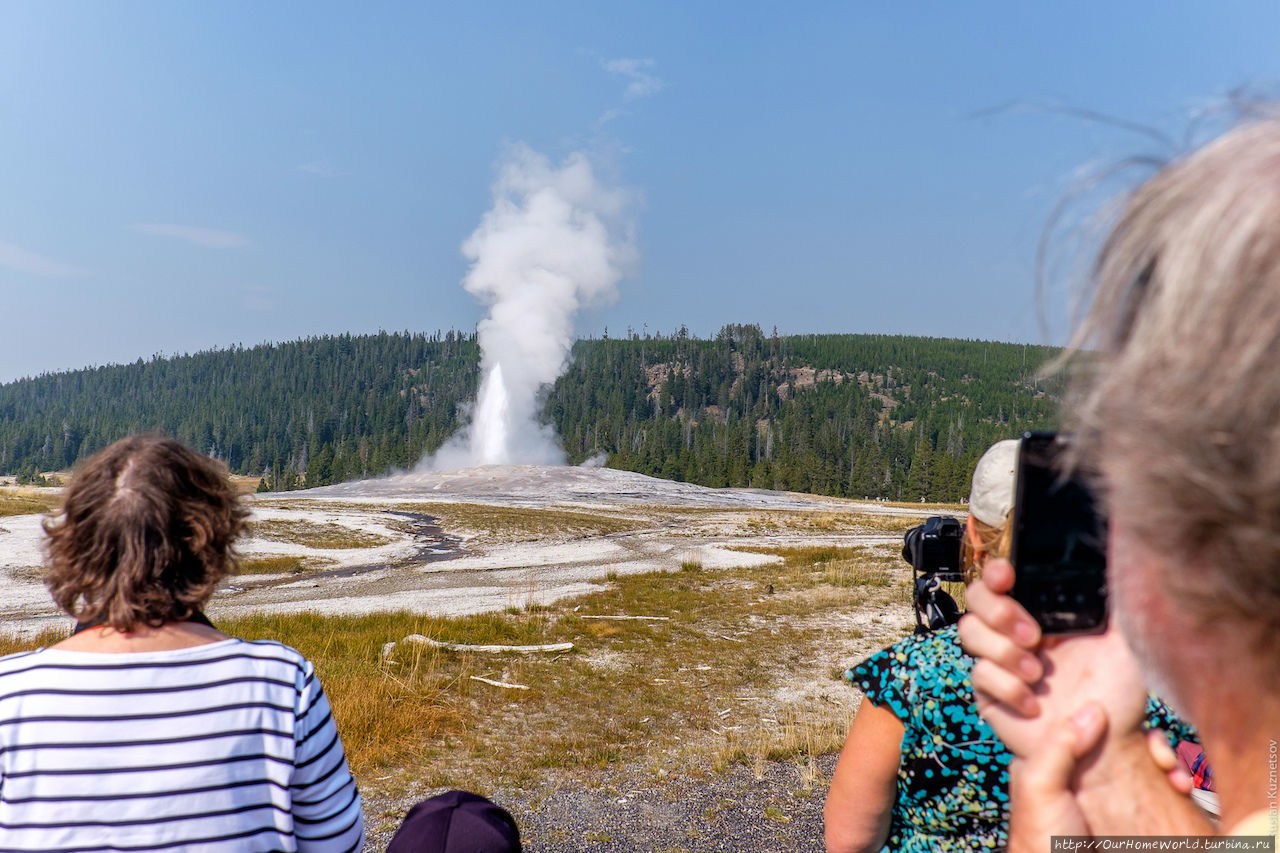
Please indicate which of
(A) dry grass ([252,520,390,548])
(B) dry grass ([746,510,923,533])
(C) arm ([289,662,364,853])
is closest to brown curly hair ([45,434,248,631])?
(C) arm ([289,662,364,853])

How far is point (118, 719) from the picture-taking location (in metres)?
2.04

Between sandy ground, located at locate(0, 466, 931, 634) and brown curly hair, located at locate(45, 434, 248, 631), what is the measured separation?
14cm

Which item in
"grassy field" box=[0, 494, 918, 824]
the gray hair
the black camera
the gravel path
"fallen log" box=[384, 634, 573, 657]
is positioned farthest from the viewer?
"fallen log" box=[384, 634, 573, 657]

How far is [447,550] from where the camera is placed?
3297 cm

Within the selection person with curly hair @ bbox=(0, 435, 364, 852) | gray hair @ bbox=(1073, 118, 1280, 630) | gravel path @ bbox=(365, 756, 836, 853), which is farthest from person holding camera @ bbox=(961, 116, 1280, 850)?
gravel path @ bbox=(365, 756, 836, 853)

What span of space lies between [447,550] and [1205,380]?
33749 mm

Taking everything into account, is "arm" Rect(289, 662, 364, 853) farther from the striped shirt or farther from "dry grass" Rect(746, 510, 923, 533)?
"dry grass" Rect(746, 510, 923, 533)

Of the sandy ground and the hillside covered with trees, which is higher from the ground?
the hillside covered with trees

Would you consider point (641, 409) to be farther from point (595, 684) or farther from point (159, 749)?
point (159, 749)

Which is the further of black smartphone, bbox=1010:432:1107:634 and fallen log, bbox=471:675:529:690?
fallen log, bbox=471:675:529:690

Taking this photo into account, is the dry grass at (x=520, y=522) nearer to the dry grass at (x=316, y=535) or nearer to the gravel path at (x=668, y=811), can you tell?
the dry grass at (x=316, y=535)

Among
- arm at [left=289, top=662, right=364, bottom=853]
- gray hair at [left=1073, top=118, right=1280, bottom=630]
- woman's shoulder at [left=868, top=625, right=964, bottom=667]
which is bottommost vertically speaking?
arm at [left=289, top=662, right=364, bottom=853]

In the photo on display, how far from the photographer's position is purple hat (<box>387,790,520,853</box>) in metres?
2.84

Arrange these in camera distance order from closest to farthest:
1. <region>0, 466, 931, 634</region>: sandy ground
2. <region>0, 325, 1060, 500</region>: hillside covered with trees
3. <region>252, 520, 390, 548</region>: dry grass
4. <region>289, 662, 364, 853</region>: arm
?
<region>289, 662, 364, 853</region>: arm
<region>0, 466, 931, 634</region>: sandy ground
<region>252, 520, 390, 548</region>: dry grass
<region>0, 325, 1060, 500</region>: hillside covered with trees
